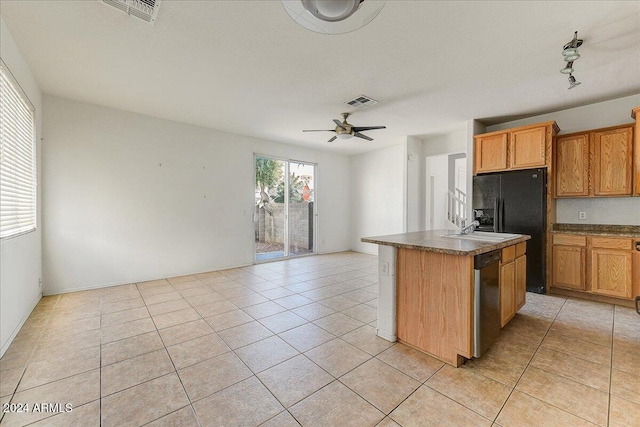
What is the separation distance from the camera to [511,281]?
266cm

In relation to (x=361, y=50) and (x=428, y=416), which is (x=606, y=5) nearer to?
(x=361, y=50)

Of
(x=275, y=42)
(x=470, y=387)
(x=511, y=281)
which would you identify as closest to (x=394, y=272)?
(x=470, y=387)

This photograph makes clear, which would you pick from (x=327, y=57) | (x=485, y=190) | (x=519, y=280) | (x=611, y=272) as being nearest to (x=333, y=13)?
(x=327, y=57)

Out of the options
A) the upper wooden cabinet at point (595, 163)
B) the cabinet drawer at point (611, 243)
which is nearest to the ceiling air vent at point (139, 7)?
the upper wooden cabinet at point (595, 163)

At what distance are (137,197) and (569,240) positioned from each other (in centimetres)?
636

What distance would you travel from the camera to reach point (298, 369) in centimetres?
202

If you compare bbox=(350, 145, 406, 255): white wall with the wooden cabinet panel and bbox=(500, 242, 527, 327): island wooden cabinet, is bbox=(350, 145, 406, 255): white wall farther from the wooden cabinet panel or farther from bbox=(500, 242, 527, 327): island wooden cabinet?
the wooden cabinet panel

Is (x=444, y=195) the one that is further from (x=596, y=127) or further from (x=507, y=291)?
(x=507, y=291)

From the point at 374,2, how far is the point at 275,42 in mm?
981

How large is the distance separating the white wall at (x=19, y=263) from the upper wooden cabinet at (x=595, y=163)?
20.6ft

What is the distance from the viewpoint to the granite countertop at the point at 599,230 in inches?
135

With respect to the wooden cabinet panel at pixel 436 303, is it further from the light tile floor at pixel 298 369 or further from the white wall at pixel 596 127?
the white wall at pixel 596 127

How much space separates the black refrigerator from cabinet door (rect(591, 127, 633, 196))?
61cm

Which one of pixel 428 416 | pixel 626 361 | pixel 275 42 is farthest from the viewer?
pixel 275 42
